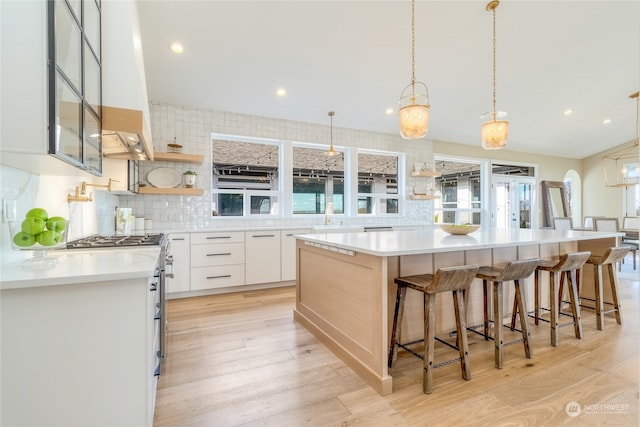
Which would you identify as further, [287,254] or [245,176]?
[245,176]

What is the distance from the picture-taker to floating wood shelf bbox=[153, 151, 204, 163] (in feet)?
12.7

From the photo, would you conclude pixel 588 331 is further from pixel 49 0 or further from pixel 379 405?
pixel 49 0

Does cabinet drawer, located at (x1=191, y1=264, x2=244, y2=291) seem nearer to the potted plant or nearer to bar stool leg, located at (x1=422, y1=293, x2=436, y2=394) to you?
the potted plant

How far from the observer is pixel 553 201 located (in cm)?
770

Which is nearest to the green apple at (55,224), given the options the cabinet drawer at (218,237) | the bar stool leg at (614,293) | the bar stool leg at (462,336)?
the bar stool leg at (462,336)

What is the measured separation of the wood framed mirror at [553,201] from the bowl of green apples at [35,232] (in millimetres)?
9066

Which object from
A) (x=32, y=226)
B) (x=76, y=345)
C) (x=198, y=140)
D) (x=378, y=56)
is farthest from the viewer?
(x=198, y=140)

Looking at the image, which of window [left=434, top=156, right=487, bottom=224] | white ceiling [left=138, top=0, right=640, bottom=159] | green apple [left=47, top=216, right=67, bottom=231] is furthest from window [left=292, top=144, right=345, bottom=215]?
green apple [left=47, top=216, right=67, bottom=231]

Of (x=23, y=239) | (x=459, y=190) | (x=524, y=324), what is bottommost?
(x=524, y=324)

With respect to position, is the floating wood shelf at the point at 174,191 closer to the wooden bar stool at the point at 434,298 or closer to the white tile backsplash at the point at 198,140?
the white tile backsplash at the point at 198,140

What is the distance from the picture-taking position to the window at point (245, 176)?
4.65m

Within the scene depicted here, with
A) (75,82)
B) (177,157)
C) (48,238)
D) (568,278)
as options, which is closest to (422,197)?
(568,278)

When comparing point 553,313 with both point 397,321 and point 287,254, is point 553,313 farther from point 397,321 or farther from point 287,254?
point 287,254

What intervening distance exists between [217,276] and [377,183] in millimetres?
3427
